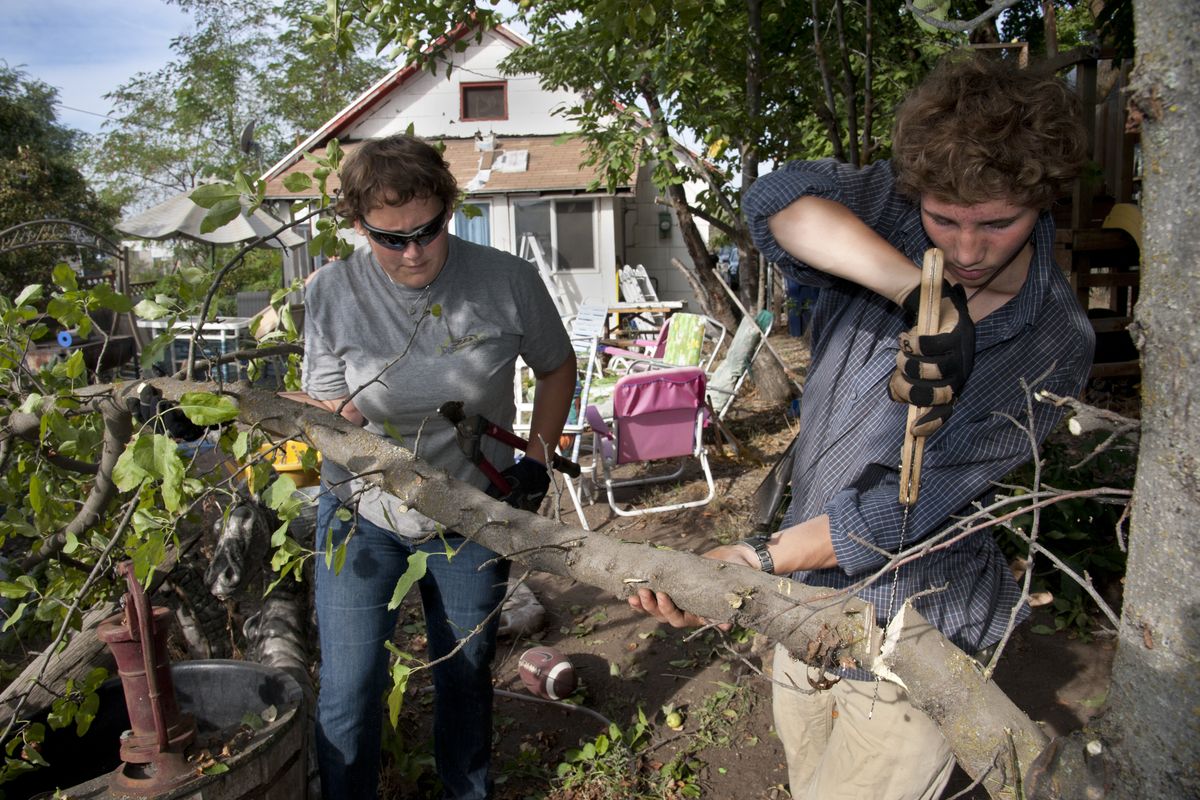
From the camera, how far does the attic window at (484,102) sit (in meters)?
16.6

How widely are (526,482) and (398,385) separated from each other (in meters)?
0.43

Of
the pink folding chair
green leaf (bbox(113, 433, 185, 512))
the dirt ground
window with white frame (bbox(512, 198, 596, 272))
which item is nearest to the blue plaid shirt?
the dirt ground

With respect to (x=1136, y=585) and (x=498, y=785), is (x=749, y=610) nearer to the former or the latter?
(x=1136, y=585)

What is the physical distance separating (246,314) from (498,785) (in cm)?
1270

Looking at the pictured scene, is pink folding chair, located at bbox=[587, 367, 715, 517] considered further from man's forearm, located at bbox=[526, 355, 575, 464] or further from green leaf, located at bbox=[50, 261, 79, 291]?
green leaf, located at bbox=[50, 261, 79, 291]

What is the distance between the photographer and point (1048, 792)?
1195 mm

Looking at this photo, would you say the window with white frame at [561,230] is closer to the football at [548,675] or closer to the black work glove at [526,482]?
the football at [548,675]

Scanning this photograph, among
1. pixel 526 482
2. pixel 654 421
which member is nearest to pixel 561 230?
pixel 654 421

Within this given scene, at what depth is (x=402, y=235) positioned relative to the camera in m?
2.12

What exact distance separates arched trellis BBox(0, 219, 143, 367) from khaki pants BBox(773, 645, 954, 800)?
176 cm

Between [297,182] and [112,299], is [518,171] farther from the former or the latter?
[112,299]

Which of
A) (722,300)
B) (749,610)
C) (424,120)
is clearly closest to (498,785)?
(749,610)

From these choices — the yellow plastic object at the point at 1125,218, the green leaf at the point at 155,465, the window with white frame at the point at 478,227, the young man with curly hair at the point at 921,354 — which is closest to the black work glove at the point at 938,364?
the young man with curly hair at the point at 921,354

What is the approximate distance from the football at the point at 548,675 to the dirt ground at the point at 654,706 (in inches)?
2.2
